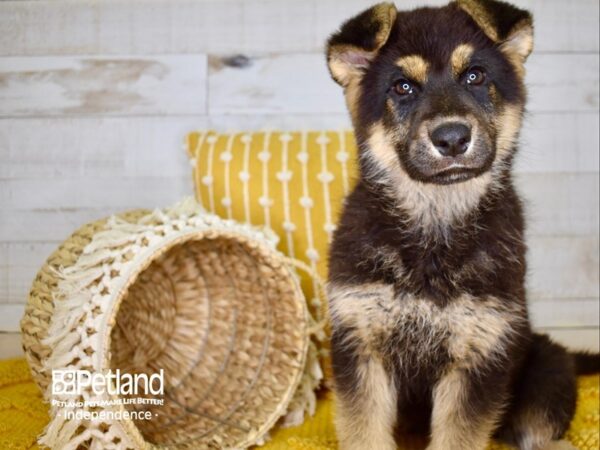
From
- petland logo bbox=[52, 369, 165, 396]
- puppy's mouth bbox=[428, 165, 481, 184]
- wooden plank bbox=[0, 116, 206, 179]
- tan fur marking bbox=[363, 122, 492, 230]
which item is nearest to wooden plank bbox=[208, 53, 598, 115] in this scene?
wooden plank bbox=[0, 116, 206, 179]

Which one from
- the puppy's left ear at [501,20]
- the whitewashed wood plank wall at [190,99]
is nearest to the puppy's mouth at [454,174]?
the puppy's left ear at [501,20]

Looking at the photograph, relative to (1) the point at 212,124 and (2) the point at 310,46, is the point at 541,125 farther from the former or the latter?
(1) the point at 212,124

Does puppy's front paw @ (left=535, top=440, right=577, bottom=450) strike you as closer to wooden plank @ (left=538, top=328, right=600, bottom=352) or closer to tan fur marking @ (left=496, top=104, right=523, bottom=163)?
tan fur marking @ (left=496, top=104, right=523, bottom=163)

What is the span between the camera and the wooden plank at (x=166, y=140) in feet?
12.5

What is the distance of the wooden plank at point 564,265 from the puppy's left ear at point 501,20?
1.78m

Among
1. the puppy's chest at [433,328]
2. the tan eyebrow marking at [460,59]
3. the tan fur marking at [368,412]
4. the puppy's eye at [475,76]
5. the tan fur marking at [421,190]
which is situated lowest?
the tan fur marking at [368,412]

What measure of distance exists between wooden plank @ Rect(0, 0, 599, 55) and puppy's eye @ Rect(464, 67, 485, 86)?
5.38 feet

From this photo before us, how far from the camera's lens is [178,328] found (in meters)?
3.30

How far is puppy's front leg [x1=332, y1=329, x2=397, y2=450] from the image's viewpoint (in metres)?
2.31

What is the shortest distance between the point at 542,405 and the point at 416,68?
4.12ft

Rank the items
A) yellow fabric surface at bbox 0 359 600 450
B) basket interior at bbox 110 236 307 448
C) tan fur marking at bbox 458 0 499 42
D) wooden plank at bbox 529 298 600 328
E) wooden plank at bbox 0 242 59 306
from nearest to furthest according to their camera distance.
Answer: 1. tan fur marking at bbox 458 0 499 42
2. yellow fabric surface at bbox 0 359 600 450
3. basket interior at bbox 110 236 307 448
4. wooden plank at bbox 0 242 59 306
5. wooden plank at bbox 529 298 600 328

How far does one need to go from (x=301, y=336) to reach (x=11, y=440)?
45.0 inches

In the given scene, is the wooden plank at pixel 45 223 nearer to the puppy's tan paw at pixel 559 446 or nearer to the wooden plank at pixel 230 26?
the wooden plank at pixel 230 26

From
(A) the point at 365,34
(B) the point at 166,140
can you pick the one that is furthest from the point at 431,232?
(B) the point at 166,140
